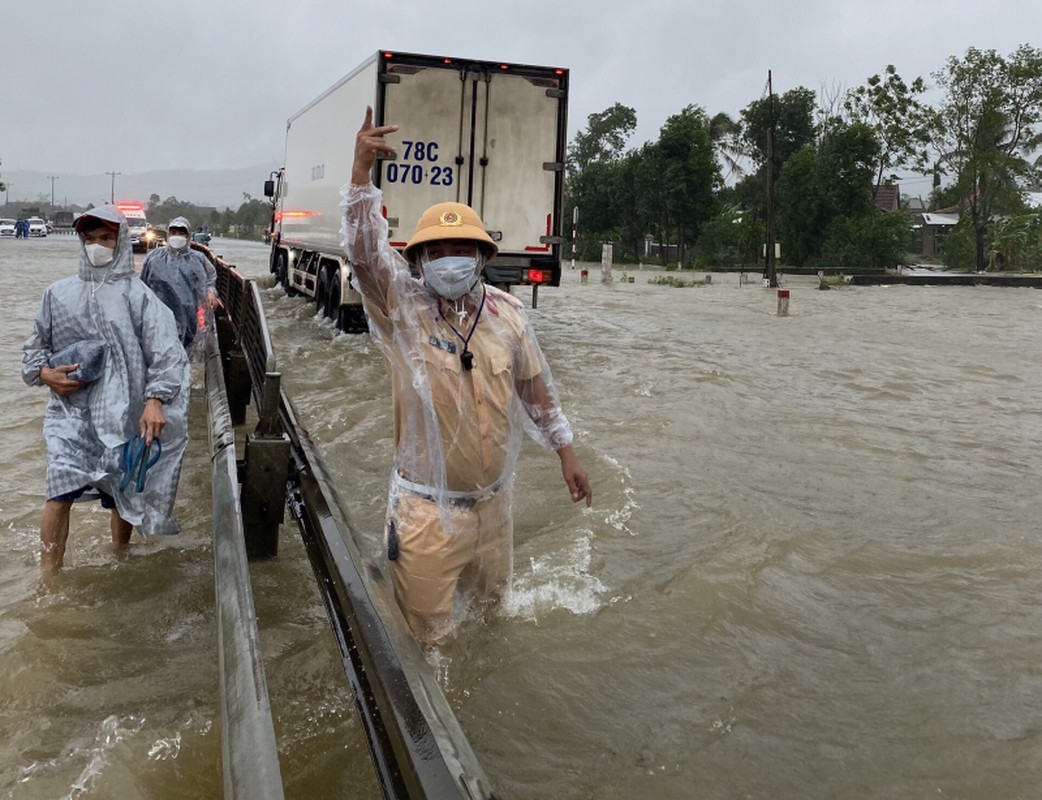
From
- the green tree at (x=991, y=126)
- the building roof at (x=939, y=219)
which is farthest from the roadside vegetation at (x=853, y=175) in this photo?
the building roof at (x=939, y=219)

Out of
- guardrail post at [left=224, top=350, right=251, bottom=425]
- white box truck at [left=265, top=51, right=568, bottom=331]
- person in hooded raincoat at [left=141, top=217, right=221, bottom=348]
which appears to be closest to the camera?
guardrail post at [left=224, top=350, right=251, bottom=425]

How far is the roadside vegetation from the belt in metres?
38.3

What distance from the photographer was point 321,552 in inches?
130

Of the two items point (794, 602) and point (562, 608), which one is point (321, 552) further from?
point (794, 602)

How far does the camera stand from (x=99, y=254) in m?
4.21

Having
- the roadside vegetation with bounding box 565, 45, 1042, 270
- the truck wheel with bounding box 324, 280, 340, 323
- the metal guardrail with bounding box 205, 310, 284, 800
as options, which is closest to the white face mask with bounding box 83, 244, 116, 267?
the metal guardrail with bounding box 205, 310, 284, 800

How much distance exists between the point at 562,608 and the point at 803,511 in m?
2.36

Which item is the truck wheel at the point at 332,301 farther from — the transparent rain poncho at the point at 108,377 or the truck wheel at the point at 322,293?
the transparent rain poncho at the point at 108,377

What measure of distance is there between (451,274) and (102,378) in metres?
1.83

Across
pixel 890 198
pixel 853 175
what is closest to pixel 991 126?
pixel 853 175

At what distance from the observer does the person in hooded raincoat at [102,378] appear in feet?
13.6

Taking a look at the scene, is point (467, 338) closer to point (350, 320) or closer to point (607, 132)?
point (350, 320)

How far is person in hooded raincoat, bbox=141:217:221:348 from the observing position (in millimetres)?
7770

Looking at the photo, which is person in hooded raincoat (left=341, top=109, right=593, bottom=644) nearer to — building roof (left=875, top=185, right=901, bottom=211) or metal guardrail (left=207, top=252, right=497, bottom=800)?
metal guardrail (left=207, top=252, right=497, bottom=800)
